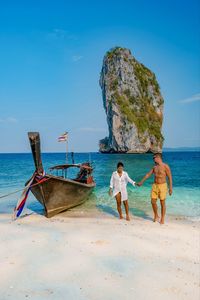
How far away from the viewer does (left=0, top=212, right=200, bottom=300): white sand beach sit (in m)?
4.54

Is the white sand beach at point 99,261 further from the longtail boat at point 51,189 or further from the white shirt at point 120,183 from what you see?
the longtail boat at point 51,189

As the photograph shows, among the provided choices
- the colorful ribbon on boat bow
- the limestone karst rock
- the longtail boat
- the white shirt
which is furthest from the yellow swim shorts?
the limestone karst rock

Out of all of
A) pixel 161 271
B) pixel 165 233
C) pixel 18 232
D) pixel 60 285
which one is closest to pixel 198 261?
pixel 161 271

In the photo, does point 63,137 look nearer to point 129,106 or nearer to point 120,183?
point 120,183

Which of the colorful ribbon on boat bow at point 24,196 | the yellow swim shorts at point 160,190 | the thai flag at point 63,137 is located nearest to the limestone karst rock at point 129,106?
the thai flag at point 63,137

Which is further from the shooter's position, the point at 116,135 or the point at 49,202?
the point at 116,135

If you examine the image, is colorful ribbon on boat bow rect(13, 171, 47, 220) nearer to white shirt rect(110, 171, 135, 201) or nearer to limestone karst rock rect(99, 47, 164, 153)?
white shirt rect(110, 171, 135, 201)

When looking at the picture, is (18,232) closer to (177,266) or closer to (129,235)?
(129,235)

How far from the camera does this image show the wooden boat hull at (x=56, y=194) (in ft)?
32.8

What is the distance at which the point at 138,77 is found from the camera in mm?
108438

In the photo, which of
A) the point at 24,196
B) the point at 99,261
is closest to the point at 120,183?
the point at 24,196

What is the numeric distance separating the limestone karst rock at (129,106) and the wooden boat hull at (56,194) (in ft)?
278

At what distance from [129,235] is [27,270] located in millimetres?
3138

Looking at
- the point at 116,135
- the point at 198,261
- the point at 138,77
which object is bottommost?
the point at 198,261
